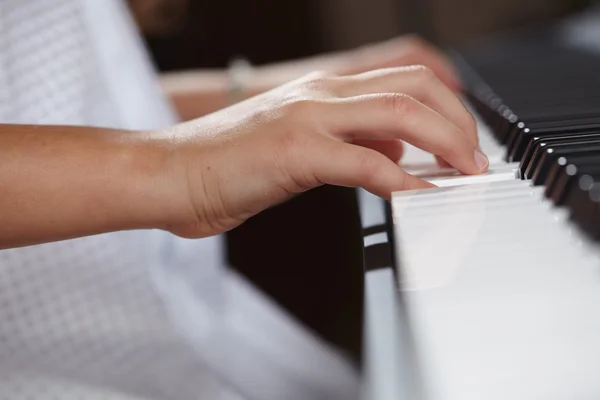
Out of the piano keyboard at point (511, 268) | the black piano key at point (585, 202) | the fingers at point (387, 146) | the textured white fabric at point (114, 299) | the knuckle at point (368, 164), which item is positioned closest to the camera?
the piano keyboard at point (511, 268)

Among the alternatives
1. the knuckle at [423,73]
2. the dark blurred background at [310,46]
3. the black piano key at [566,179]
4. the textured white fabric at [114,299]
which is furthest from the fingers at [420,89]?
the dark blurred background at [310,46]

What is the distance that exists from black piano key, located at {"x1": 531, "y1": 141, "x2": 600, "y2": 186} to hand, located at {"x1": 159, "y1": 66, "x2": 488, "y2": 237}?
4 cm

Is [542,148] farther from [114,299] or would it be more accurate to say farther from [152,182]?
[114,299]

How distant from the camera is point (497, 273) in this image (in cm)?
36

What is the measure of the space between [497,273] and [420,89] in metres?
0.25

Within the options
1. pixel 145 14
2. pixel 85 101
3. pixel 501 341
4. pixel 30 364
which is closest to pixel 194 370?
pixel 30 364

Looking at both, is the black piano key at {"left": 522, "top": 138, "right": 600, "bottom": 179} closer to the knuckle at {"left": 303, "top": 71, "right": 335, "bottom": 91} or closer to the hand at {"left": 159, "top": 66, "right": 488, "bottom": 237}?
the hand at {"left": 159, "top": 66, "right": 488, "bottom": 237}

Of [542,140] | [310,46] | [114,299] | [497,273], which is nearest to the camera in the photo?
[497,273]

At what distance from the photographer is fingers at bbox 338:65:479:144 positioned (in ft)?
1.89

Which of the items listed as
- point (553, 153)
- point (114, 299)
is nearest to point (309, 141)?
point (553, 153)

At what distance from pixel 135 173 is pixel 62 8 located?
0.44 meters

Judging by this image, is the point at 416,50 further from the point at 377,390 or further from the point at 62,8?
the point at 377,390

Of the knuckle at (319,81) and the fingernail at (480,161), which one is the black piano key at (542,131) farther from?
the knuckle at (319,81)

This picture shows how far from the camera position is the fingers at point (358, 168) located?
1.66 feet
